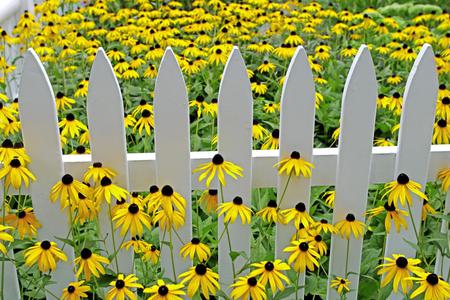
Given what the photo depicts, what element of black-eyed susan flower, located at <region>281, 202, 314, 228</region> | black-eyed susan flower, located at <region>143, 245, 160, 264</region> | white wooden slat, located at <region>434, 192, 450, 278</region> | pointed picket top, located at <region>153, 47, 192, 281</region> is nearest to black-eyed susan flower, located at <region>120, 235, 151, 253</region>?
black-eyed susan flower, located at <region>143, 245, 160, 264</region>

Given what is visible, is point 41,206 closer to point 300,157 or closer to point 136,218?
point 136,218

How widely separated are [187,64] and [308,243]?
165 cm

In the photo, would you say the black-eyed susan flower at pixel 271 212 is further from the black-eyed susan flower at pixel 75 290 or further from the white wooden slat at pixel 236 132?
the black-eyed susan flower at pixel 75 290

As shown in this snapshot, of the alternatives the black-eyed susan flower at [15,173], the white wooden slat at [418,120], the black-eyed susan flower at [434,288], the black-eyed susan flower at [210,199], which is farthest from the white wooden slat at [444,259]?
the black-eyed susan flower at [15,173]

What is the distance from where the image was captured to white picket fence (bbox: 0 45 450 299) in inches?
82.4

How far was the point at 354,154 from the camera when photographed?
88.0 inches

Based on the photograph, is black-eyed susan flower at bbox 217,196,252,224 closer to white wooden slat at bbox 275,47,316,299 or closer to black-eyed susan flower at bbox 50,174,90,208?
white wooden slat at bbox 275,47,316,299

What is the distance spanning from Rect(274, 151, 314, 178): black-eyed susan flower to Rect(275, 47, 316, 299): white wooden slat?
0.08 feet

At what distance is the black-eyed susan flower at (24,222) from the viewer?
214cm

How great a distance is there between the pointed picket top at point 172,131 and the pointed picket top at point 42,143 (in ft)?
1.10

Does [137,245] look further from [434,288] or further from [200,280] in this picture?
[434,288]

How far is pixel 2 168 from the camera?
7.02 ft

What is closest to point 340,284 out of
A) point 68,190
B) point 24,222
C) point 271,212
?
point 271,212

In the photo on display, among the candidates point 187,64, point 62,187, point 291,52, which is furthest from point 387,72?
point 62,187
